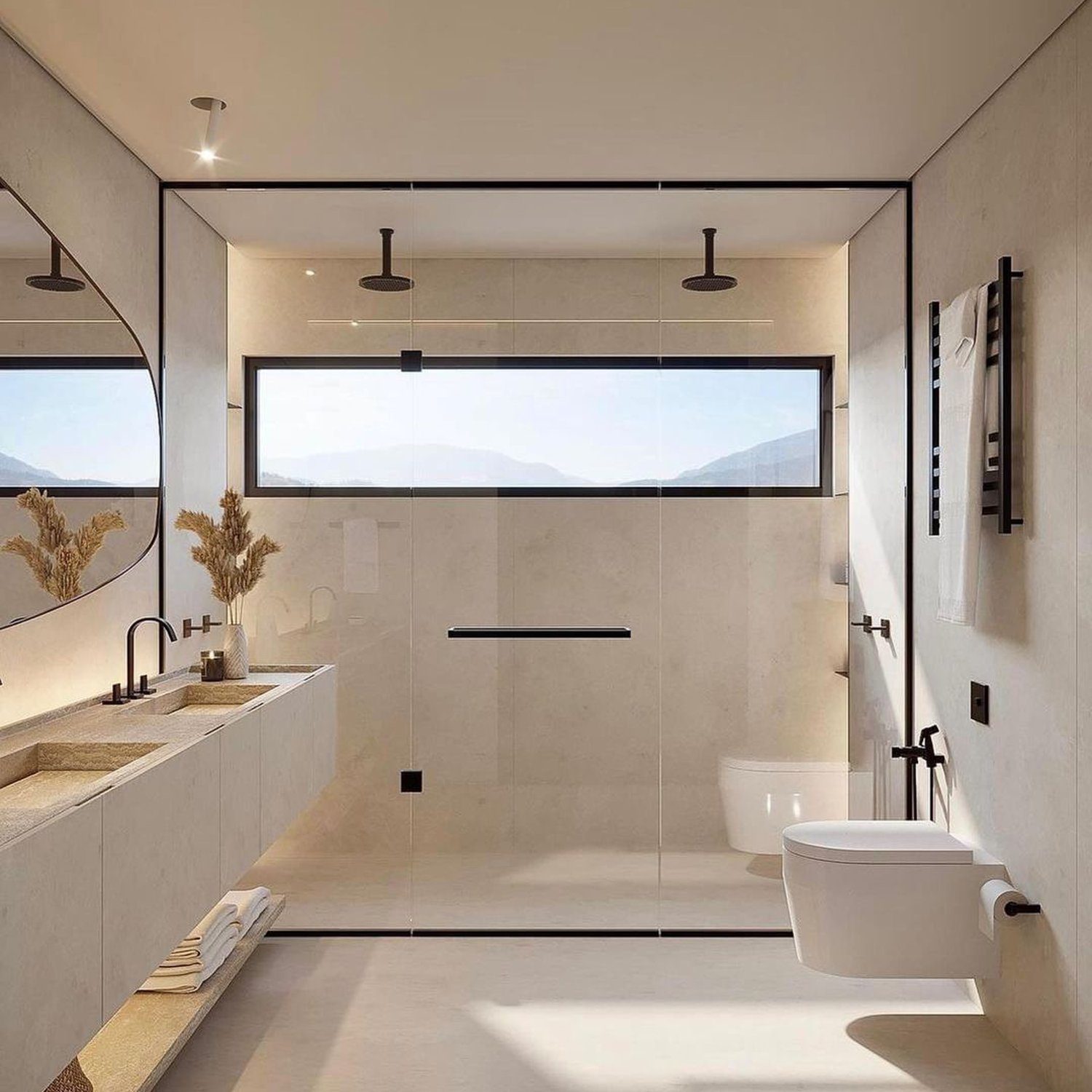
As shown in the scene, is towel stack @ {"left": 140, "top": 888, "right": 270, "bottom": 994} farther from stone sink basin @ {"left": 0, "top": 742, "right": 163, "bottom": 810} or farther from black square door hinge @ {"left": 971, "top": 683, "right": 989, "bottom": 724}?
black square door hinge @ {"left": 971, "top": 683, "right": 989, "bottom": 724}

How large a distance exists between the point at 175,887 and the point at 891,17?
2597mm

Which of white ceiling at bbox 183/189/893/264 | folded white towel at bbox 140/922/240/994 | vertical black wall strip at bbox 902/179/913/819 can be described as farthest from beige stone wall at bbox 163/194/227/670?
vertical black wall strip at bbox 902/179/913/819

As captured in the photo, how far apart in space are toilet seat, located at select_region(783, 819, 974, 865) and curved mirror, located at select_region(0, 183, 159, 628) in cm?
214

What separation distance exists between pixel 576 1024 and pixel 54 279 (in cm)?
250

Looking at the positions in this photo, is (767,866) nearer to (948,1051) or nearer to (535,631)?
(948,1051)

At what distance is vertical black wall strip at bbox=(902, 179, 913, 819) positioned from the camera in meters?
3.72

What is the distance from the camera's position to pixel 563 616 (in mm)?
3838

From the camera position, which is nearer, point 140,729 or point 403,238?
point 140,729

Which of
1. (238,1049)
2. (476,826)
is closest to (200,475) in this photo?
(476,826)

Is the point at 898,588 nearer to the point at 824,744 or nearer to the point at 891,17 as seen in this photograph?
the point at 824,744

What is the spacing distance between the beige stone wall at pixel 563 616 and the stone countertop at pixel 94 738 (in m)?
0.65

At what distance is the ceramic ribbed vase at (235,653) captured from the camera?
11.8ft

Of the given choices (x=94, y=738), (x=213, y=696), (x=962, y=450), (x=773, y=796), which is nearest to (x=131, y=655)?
(x=213, y=696)

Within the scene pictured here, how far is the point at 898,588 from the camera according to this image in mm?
3768
